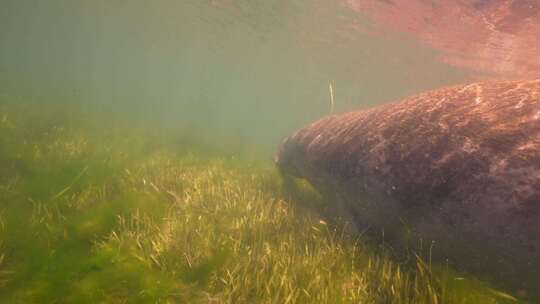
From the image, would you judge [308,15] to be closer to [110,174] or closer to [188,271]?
[110,174]

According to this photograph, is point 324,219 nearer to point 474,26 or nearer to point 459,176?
point 459,176

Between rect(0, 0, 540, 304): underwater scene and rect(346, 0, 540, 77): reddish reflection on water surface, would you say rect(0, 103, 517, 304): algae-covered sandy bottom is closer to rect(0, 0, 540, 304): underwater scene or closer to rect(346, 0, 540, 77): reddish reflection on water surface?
rect(0, 0, 540, 304): underwater scene

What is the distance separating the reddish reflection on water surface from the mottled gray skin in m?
12.8

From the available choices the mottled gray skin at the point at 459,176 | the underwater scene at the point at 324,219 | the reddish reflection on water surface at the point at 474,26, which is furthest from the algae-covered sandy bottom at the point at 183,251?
the reddish reflection on water surface at the point at 474,26

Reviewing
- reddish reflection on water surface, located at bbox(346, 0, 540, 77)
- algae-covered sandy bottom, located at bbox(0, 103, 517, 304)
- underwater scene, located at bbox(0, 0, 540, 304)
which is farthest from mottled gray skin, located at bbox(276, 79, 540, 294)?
reddish reflection on water surface, located at bbox(346, 0, 540, 77)

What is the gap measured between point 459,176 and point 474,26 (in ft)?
56.4

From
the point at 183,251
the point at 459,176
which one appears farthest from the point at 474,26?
the point at 183,251

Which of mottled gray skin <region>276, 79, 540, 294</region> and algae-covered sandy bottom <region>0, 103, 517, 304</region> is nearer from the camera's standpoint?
mottled gray skin <region>276, 79, 540, 294</region>

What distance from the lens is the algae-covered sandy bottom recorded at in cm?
357

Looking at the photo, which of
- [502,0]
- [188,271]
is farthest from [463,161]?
[502,0]

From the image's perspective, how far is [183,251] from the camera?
4.50m

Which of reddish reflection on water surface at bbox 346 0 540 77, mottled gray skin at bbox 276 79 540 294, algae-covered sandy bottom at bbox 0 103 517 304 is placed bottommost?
algae-covered sandy bottom at bbox 0 103 517 304

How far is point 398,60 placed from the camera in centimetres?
2819

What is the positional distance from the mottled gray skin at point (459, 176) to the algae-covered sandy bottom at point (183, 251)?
1.26ft
